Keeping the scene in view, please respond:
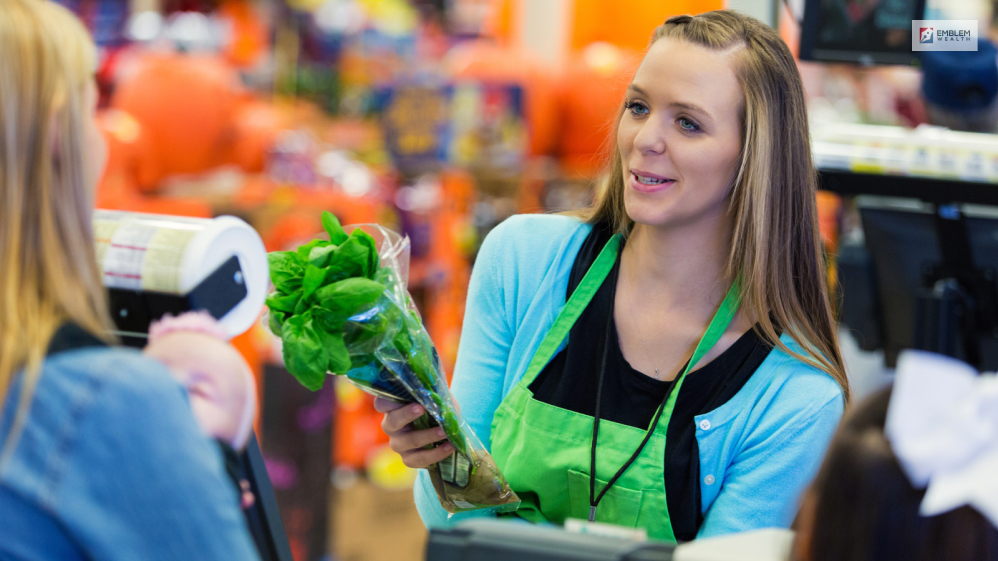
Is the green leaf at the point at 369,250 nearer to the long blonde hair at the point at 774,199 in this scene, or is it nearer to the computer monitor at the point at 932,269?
the long blonde hair at the point at 774,199

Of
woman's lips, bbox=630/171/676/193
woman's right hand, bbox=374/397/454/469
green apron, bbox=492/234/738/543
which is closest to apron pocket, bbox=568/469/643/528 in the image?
green apron, bbox=492/234/738/543

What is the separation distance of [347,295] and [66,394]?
0.35 meters

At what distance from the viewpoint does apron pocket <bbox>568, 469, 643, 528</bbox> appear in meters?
1.53

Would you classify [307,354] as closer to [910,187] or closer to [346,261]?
[346,261]

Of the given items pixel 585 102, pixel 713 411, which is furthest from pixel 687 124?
pixel 585 102

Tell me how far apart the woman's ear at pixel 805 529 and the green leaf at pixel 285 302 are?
628mm

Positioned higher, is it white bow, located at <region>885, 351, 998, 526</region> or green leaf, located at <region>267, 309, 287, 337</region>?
white bow, located at <region>885, 351, 998, 526</region>

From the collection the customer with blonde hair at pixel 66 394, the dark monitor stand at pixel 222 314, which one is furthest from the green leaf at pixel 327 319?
the customer with blonde hair at pixel 66 394

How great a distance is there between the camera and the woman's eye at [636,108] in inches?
64.4

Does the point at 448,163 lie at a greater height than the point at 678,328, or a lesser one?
lesser

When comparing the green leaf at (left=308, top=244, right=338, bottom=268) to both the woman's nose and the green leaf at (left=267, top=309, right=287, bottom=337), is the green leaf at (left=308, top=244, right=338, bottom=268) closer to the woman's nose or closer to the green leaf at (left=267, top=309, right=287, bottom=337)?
the green leaf at (left=267, top=309, right=287, bottom=337)

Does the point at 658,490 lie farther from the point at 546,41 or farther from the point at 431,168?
the point at 546,41

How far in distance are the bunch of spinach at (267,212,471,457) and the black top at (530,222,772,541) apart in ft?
1.30

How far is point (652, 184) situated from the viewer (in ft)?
5.22
